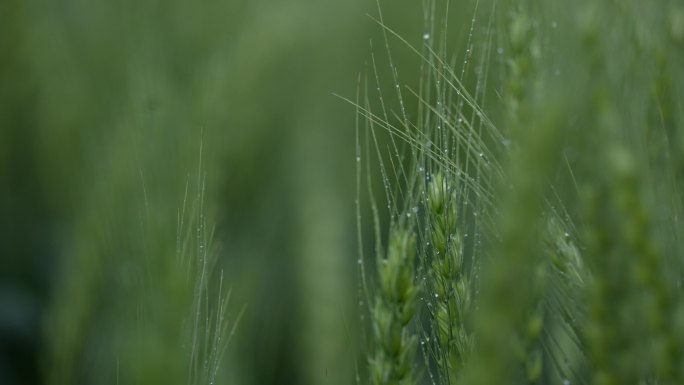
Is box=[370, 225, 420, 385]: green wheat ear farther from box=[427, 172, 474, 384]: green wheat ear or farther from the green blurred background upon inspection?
the green blurred background

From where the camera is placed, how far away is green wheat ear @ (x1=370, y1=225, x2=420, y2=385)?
666 millimetres

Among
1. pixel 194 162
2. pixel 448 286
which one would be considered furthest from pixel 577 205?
pixel 194 162

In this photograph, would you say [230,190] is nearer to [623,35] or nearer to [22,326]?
[22,326]

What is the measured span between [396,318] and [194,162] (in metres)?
0.25

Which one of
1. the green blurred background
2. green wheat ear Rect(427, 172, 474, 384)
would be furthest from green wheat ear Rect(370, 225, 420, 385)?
the green blurred background

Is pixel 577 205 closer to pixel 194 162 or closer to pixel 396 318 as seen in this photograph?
pixel 396 318

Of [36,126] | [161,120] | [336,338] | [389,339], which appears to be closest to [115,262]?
[336,338]

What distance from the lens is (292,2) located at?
1.98 meters

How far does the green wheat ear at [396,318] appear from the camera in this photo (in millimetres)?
666

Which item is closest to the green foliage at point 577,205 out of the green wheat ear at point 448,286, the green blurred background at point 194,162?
the green wheat ear at point 448,286

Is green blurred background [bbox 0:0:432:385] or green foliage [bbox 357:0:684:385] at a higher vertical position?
green foliage [bbox 357:0:684:385]

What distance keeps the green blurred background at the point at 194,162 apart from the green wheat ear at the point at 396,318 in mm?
207

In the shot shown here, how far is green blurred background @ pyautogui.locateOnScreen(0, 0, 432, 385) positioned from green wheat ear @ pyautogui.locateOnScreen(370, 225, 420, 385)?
8.2 inches

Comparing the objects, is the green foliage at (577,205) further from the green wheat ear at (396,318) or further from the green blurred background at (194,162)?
the green blurred background at (194,162)
